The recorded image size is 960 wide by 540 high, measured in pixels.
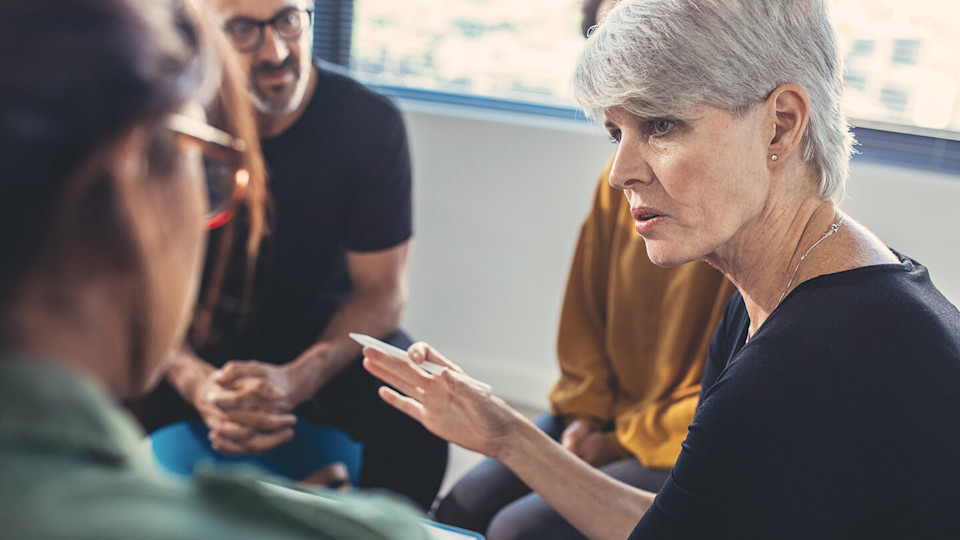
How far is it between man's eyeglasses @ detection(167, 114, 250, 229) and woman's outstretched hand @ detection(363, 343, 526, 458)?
62cm

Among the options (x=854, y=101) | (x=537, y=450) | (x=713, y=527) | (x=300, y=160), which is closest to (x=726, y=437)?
(x=713, y=527)

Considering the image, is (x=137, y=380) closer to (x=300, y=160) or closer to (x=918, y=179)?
(x=300, y=160)

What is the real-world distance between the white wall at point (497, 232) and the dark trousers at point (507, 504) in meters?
1.12

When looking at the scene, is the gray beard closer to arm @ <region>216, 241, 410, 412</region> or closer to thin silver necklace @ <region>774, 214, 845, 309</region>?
arm @ <region>216, 241, 410, 412</region>

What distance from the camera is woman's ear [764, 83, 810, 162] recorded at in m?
1.03

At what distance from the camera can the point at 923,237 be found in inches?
88.0

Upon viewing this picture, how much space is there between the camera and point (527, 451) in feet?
4.03

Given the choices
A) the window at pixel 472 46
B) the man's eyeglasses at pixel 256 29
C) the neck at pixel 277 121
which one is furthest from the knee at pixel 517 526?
the window at pixel 472 46

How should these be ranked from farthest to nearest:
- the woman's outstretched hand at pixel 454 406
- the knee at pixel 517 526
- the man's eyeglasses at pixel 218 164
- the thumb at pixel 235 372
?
the thumb at pixel 235 372
the knee at pixel 517 526
the woman's outstretched hand at pixel 454 406
the man's eyeglasses at pixel 218 164

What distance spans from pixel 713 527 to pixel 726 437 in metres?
0.10

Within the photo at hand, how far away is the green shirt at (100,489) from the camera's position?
0.40 metres

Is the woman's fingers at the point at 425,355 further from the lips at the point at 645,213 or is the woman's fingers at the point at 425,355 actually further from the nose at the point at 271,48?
the nose at the point at 271,48

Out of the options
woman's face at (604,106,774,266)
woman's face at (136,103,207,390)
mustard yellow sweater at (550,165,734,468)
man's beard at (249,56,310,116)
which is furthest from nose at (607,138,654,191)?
man's beard at (249,56,310,116)

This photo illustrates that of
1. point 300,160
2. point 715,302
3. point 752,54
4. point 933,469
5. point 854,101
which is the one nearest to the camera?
point 933,469
